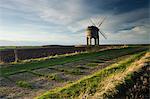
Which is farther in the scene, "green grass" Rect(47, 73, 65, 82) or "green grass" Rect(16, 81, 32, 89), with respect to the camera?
"green grass" Rect(47, 73, 65, 82)

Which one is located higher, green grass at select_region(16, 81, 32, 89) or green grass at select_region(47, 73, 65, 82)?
green grass at select_region(47, 73, 65, 82)

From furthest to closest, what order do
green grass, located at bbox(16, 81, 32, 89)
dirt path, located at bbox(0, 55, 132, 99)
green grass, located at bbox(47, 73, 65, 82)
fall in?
green grass, located at bbox(47, 73, 65, 82) < green grass, located at bbox(16, 81, 32, 89) < dirt path, located at bbox(0, 55, 132, 99)

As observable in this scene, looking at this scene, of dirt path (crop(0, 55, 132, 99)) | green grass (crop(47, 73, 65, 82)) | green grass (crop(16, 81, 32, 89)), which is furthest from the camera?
green grass (crop(47, 73, 65, 82))

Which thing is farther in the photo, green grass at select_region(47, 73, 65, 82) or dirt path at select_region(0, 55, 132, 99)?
green grass at select_region(47, 73, 65, 82)

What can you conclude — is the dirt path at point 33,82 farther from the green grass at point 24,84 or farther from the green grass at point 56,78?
the green grass at point 24,84

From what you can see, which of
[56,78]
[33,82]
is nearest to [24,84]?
[33,82]

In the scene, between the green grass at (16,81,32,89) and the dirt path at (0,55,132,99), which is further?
the green grass at (16,81,32,89)

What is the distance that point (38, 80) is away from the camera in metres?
15.7

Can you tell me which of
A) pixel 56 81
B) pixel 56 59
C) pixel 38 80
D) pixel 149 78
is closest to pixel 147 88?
pixel 149 78

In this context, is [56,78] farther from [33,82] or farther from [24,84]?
[24,84]

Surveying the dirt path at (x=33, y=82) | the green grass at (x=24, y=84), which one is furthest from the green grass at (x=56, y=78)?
the green grass at (x=24, y=84)

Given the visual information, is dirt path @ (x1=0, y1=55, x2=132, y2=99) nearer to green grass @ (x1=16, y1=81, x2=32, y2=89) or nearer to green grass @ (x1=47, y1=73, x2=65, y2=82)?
green grass @ (x1=47, y1=73, x2=65, y2=82)

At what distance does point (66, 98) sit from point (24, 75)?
23.1 ft

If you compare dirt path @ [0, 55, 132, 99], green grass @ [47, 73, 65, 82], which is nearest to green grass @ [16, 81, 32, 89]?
dirt path @ [0, 55, 132, 99]
